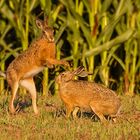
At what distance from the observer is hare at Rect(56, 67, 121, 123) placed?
29.6 ft

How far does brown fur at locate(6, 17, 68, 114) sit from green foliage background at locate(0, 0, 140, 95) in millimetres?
2696

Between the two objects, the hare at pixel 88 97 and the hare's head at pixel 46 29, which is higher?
the hare's head at pixel 46 29

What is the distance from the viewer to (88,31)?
13.7m

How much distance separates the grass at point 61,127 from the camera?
7.90 m

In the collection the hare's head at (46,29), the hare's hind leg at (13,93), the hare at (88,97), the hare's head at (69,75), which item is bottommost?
the hare's hind leg at (13,93)

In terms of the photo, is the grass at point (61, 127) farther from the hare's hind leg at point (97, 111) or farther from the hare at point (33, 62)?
the hare at point (33, 62)

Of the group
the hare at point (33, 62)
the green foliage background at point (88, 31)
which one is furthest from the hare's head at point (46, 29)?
the green foliage background at point (88, 31)

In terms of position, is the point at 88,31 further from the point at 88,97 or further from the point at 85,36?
the point at 88,97

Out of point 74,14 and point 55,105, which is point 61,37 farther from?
point 55,105

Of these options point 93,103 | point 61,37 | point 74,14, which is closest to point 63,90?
point 93,103

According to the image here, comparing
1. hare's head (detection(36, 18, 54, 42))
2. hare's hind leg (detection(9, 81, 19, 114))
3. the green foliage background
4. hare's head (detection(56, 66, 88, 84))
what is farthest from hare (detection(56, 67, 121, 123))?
the green foliage background

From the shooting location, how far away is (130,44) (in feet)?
46.1

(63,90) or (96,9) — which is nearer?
(63,90)

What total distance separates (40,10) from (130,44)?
7.45 feet
